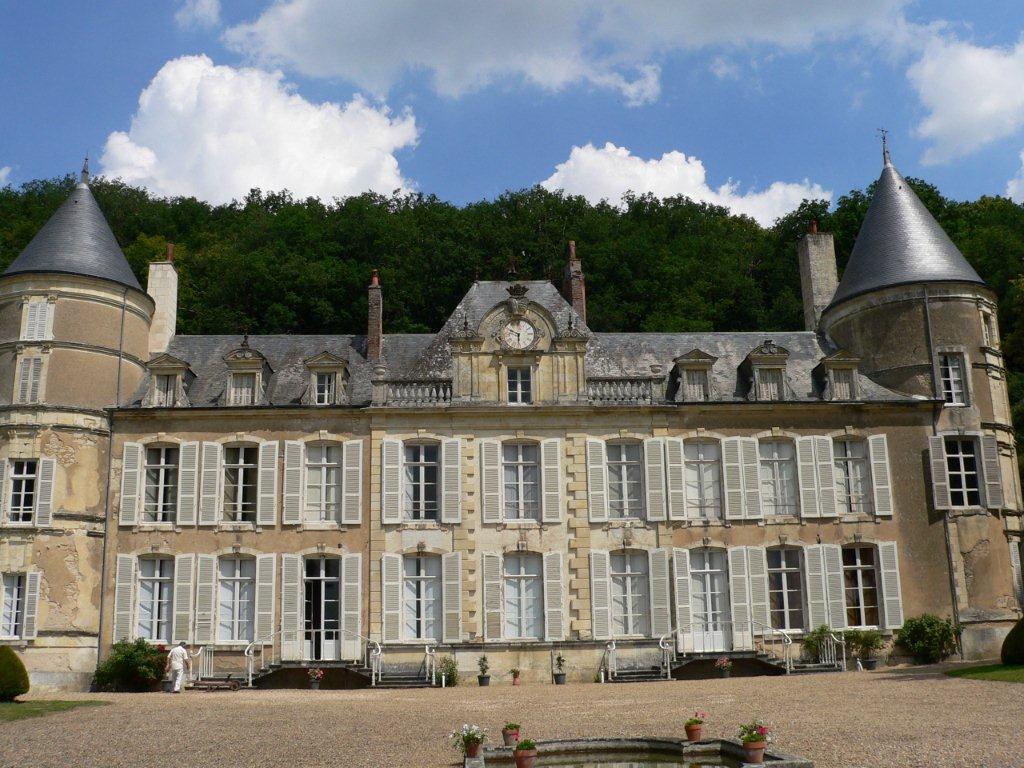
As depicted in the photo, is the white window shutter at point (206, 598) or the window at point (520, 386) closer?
the white window shutter at point (206, 598)

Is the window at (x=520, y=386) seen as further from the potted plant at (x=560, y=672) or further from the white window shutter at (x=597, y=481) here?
the potted plant at (x=560, y=672)

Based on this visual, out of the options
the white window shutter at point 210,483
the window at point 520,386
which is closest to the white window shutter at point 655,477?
the window at point 520,386

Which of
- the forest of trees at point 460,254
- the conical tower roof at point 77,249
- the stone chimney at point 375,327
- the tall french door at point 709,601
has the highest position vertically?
the forest of trees at point 460,254

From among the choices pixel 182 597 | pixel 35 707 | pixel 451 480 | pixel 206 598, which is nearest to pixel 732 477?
pixel 451 480

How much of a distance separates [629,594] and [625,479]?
2.26 metres

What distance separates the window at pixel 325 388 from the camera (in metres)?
20.8

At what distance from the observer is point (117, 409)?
20.3m

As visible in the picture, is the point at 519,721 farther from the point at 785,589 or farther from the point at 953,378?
the point at 953,378

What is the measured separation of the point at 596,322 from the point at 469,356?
16.5 meters

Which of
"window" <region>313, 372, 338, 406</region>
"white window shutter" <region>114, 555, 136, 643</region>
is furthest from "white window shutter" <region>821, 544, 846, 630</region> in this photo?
"white window shutter" <region>114, 555, 136, 643</region>

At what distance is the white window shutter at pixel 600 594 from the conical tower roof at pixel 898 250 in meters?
8.06

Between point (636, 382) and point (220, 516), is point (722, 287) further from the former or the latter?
point (220, 516)

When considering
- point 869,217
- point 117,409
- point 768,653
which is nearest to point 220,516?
point 117,409

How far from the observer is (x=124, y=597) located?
19.4m
